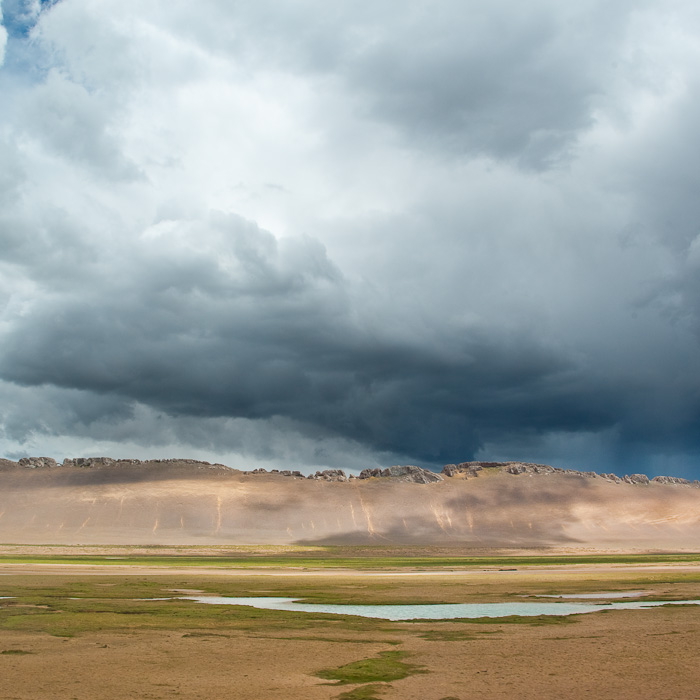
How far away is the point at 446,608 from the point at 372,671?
21391mm

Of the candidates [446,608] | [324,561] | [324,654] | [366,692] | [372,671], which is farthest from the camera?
[324,561]

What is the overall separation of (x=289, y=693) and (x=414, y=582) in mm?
47422

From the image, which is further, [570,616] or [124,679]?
[570,616]

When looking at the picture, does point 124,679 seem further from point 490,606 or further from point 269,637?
point 490,606

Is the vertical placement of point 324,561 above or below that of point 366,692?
below

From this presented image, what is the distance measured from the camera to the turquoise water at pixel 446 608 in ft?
129

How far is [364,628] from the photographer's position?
33.0 metres

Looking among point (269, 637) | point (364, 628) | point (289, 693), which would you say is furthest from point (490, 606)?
point (289, 693)

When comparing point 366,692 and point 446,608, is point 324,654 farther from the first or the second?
point 446,608

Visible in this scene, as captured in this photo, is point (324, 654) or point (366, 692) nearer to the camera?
point (366, 692)

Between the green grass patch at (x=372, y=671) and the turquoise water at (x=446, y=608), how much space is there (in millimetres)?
13594

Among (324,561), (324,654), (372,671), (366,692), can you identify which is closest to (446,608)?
(324,654)

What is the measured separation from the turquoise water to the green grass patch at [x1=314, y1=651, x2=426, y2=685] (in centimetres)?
1359

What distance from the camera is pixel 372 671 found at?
74.4 ft
